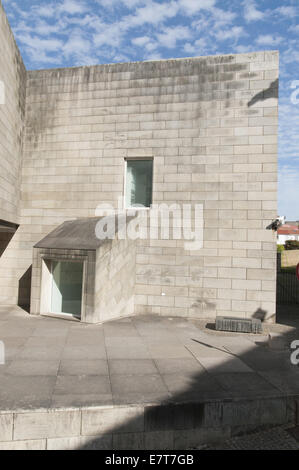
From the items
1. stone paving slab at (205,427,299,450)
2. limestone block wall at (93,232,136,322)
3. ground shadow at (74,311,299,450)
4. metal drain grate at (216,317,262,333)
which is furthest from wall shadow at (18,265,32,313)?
stone paving slab at (205,427,299,450)

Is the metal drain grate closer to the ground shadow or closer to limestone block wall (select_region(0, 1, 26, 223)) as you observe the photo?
the ground shadow

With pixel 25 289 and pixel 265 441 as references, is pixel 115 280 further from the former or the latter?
pixel 265 441

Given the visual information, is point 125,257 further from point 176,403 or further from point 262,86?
point 262,86

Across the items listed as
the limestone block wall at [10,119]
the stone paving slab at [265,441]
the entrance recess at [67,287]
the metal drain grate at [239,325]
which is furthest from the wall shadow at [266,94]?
the stone paving slab at [265,441]

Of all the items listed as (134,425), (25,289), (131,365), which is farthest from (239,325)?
(25,289)

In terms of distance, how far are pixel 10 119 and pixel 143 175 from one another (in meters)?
5.97

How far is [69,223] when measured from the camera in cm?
1390

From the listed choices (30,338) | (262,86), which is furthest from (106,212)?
(262,86)

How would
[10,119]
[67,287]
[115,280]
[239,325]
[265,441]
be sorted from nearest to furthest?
[265,441] < [239,325] < [115,280] < [67,287] < [10,119]

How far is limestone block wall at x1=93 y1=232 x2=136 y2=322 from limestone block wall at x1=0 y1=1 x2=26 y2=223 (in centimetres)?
462

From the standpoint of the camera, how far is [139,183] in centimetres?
1417

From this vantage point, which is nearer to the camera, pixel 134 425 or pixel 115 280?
pixel 134 425

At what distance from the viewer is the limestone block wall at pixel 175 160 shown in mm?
12734
